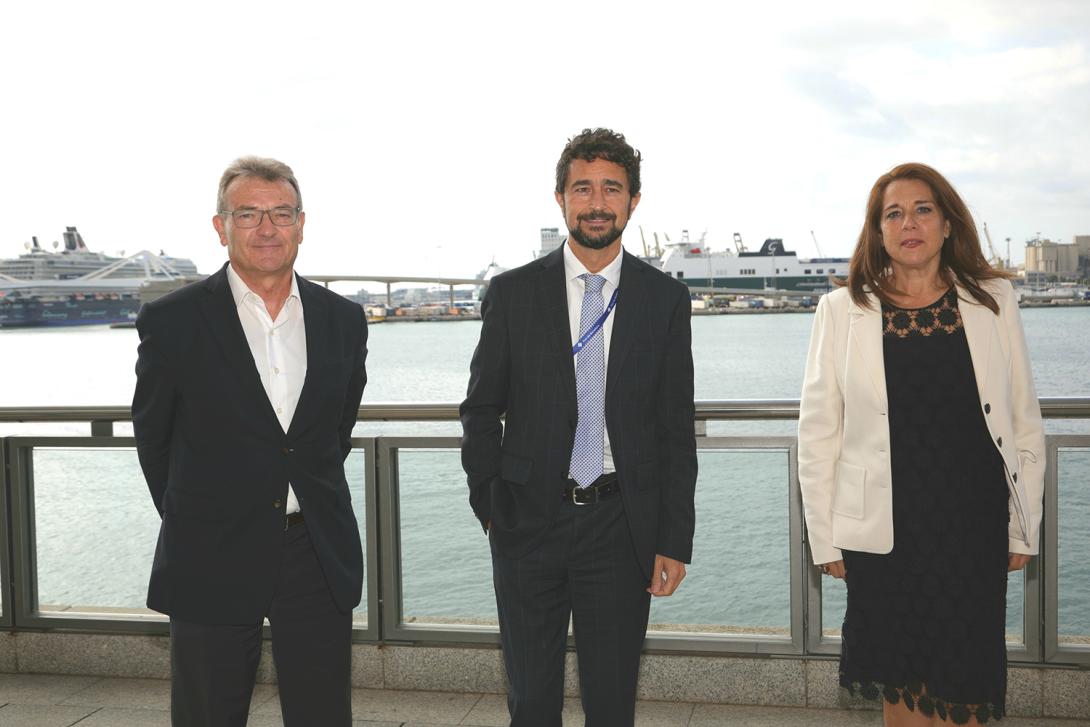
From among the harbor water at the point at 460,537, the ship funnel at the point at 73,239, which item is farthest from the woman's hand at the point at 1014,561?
the ship funnel at the point at 73,239

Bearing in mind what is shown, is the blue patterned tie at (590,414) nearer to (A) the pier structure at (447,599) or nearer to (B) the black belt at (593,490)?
(B) the black belt at (593,490)

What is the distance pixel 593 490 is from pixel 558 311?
382 millimetres

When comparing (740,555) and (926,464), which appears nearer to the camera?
(926,464)

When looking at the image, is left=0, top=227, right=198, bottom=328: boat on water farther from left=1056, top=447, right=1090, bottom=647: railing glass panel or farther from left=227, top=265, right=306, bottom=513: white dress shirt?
left=1056, top=447, right=1090, bottom=647: railing glass panel

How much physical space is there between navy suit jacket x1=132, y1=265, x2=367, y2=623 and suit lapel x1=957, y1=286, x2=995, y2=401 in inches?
55.0

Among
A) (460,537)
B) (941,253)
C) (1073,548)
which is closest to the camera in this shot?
(941,253)

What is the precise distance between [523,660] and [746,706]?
48.7 inches

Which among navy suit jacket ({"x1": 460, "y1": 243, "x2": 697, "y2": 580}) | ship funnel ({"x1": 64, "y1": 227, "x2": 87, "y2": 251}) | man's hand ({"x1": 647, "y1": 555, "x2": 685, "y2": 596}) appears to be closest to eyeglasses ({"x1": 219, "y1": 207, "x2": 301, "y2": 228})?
navy suit jacket ({"x1": 460, "y1": 243, "x2": 697, "y2": 580})

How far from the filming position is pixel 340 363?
202 centimetres

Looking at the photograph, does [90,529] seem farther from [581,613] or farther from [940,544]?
[940,544]

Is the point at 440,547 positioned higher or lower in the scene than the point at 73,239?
lower

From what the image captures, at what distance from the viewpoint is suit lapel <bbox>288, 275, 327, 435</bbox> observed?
1.94 m

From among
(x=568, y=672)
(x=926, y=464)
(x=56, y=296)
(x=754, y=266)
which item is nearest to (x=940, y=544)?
(x=926, y=464)

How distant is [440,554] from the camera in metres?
3.20
